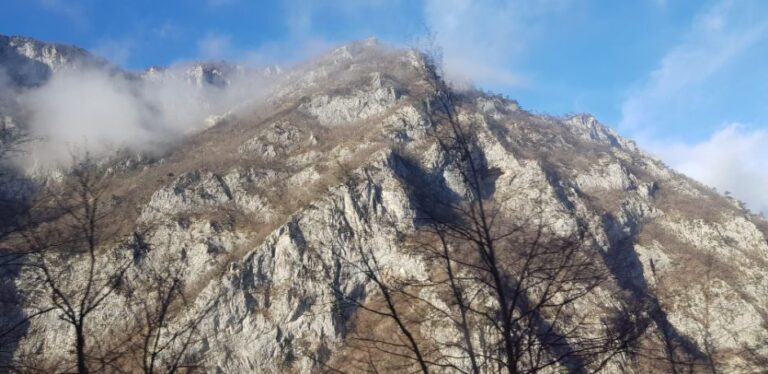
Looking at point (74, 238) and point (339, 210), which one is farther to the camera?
point (339, 210)

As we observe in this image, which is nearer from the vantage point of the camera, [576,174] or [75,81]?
[576,174]

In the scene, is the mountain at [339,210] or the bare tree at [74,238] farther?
the mountain at [339,210]

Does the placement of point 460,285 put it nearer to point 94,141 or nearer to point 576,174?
point 576,174

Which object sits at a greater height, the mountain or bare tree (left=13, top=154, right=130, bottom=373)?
the mountain

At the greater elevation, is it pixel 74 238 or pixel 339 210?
pixel 339 210

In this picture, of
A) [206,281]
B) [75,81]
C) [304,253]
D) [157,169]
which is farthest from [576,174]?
[75,81]

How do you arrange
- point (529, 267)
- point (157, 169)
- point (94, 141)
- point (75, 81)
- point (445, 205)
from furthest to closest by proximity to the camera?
point (75, 81) < point (94, 141) < point (157, 169) < point (445, 205) < point (529, 267)

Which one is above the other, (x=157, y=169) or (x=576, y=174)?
(x=576, y=174)

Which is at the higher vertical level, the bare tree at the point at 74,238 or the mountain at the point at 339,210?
the mountain at the point at 339,210

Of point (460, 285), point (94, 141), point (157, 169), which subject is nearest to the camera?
point (460, 285)

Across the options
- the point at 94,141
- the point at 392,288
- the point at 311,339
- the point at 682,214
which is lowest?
the point at 392,288

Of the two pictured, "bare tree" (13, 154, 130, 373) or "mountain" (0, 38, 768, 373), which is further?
"mountain" (0, 38, 768, 373)
